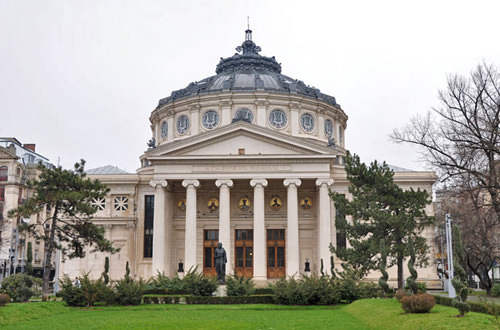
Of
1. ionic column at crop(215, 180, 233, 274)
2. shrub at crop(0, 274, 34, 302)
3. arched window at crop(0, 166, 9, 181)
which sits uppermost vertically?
arched window at crop(0, 166, 9, 181)

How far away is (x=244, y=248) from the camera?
5428cm

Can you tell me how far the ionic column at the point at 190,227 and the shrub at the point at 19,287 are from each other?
57.9 ft

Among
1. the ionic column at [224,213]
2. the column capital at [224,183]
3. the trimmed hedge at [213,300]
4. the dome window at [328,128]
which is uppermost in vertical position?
the dome window at [328,128]

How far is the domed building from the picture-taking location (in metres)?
49.2

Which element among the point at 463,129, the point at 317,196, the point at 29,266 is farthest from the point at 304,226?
the point at 29,266

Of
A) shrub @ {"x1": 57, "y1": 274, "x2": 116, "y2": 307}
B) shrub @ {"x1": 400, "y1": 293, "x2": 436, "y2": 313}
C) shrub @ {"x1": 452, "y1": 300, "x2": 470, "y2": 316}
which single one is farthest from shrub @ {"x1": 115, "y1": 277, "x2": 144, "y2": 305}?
shrub @ {"x1": 452, "y1": 300, "x2": 470, "y2": 316}

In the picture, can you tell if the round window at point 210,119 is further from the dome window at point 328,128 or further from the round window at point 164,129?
the dome window at point 328,128

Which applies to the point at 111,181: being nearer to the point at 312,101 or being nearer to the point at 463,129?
the point at 312,101

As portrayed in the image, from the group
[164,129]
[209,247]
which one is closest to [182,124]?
[164,129]

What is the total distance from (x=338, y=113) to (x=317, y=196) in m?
16.1

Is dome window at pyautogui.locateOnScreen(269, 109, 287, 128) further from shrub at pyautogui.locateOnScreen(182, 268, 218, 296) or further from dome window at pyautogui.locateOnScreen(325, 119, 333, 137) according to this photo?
shrub at pyautogui.locateOnScreen(182, 268, 218, 296)

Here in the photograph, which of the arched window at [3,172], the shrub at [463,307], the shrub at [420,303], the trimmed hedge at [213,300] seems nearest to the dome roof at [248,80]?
the arched window at [3,172]

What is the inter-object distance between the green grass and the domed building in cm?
1820

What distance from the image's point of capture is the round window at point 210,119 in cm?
6088
